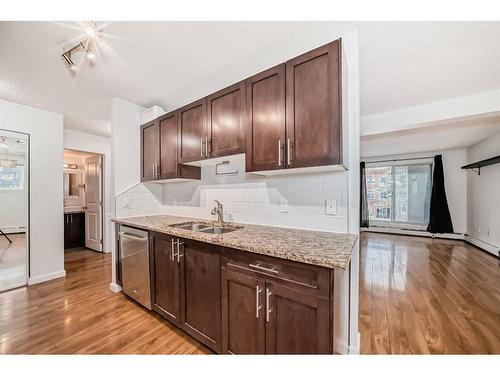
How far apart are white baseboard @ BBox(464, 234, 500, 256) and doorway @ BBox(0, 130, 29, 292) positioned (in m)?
7.74

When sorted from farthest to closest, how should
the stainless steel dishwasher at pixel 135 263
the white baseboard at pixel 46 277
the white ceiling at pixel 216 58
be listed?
the white baseboard at pixel 46 277 < the stainless steel dishwasher at pixel 135 263 < the white ceiling at pixel 216 58

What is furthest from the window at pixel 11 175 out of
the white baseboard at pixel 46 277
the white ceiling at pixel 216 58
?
the white baseboard at pixel 46 277

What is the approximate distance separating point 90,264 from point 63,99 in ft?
8.60

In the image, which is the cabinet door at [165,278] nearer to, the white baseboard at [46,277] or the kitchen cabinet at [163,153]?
the kitchen cabinet at [163,153]

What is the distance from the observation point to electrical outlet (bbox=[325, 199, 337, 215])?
1583mm

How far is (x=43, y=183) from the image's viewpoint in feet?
9.60

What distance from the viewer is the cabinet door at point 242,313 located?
1213mm

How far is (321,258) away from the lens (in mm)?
996

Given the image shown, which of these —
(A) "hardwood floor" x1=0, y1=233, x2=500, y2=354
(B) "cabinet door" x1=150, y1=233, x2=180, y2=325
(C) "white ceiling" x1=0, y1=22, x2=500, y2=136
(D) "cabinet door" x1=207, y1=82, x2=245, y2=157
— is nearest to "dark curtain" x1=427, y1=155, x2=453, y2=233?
(A) "hardwood floor" x1=0, y1=233, x2=500, y2=354

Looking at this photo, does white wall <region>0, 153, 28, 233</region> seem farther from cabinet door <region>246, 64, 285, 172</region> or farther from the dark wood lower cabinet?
cabinet door <region>246, 64, 285, 172</region>

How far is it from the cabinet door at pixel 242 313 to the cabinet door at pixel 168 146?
1484mm

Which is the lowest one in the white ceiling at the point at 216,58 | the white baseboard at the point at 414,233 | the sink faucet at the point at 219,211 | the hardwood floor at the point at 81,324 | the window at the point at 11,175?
the white baseboard at the point at 414,233

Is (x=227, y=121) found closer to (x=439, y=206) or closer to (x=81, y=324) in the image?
(x=81, y=324)
